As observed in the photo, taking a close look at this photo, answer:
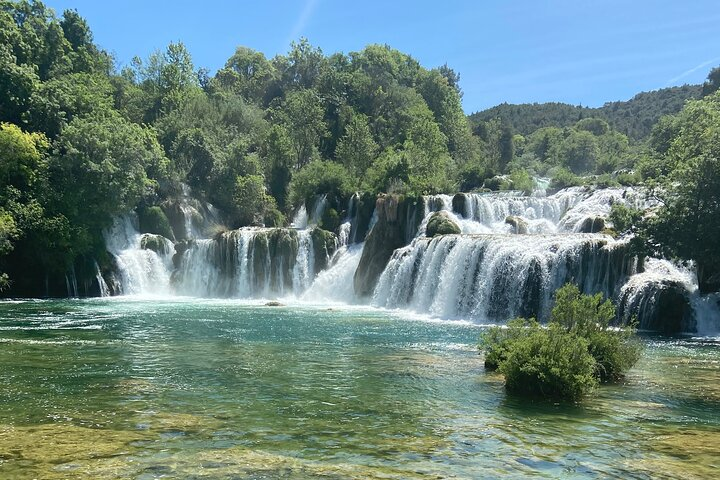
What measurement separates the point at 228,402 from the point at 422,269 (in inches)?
851

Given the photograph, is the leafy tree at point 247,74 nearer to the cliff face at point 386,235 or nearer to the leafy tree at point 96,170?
the leafy tree at point 96,170

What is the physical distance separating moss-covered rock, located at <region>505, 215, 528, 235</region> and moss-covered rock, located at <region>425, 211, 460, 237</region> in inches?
145

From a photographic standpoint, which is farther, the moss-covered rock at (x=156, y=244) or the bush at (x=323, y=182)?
the bush at (x=323, y=182)

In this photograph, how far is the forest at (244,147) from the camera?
35.5 meters

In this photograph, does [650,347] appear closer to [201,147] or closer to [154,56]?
[201,147]

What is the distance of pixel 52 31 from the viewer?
52.6 metres

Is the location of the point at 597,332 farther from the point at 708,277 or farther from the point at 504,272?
the point at 504,272

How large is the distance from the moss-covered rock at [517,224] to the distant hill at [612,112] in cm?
10131

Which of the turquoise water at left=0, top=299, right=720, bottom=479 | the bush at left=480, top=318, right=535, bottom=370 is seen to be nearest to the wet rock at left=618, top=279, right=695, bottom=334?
the turquoise water at left=0, top=299, right=720, bottom=479

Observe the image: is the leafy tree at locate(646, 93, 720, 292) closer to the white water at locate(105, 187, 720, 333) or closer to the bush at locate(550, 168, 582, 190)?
the white water at locate(105, 187, 720, 333)

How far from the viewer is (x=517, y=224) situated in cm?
3753

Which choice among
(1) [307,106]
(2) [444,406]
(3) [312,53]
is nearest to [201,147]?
(1) [307,106]

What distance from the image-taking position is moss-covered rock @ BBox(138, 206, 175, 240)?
47.7 m

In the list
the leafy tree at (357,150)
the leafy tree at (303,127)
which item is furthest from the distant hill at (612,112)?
the leafy tree at (357,150)
